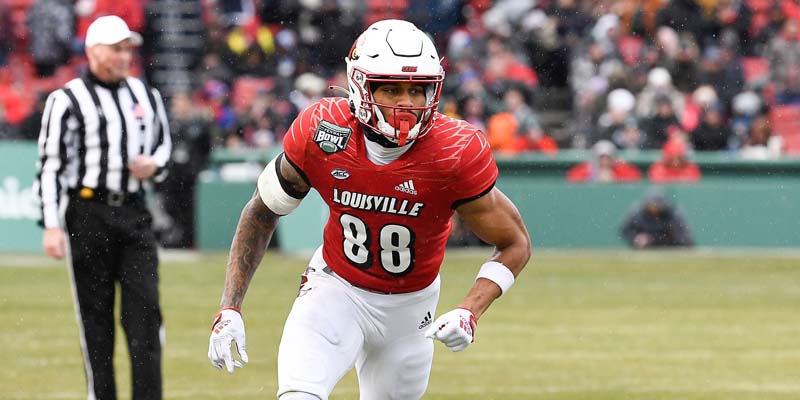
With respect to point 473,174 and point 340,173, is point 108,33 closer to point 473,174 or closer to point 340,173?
point 340,173

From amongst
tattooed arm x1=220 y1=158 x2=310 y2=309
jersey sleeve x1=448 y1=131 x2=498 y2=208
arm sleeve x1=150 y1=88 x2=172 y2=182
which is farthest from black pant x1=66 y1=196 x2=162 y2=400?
jersey sleeve x1=448 y1=131 x2=498 y2=208

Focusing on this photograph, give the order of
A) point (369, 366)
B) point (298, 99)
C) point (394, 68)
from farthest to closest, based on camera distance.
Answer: point (298, 99)
point (369, 366)
point (394, 68)

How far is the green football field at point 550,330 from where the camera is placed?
8.15 metres

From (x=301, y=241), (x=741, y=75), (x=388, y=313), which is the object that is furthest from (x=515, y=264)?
(x=741, y=75)

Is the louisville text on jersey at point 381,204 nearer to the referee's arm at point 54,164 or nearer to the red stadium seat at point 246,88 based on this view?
the referee's arm at point 54,164

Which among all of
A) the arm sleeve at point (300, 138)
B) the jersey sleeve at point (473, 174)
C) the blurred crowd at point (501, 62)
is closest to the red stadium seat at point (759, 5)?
the blurred crowd at point (501, 62)

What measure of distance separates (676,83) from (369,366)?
14.2 metres

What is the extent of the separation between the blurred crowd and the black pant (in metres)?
10.2

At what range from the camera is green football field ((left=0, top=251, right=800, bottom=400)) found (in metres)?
8.15

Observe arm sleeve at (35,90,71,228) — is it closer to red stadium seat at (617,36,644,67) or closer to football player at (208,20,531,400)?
football player at (208,20,531,400)

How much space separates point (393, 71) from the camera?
4684mm

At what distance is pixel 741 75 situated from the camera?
746 inches

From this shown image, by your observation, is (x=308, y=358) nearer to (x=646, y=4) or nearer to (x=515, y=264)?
(x=515, y=264)

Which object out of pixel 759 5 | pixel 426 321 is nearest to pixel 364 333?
pixel 426 321
